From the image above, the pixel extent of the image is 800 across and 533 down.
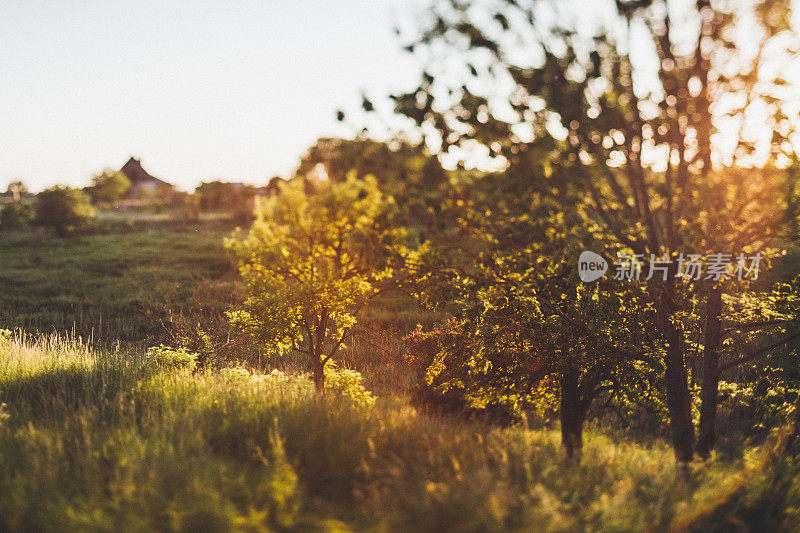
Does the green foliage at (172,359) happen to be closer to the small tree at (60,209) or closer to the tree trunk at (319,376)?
the tree trunk at (319,376)

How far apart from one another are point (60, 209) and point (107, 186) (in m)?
21.8

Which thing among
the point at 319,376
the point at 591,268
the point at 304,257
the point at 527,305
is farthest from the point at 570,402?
the point at 304,257

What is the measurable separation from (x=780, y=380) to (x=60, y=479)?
10124mm

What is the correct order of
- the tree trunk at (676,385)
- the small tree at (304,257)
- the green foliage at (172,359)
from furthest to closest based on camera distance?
the green foliage at (172,359) → the small tree at (304,257) → the tree trunk at (676,385)

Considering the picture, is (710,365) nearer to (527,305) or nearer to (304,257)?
(527,305)

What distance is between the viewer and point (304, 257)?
8438 mm

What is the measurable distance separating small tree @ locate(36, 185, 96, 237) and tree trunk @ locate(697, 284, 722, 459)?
4640cm

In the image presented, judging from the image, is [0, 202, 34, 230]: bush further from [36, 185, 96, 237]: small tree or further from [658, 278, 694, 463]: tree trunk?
[658, 278, 694, 463]: tree trunk

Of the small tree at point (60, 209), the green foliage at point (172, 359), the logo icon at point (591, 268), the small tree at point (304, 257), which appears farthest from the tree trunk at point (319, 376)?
the small tree at point (60, 209)

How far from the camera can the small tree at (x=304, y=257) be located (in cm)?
786

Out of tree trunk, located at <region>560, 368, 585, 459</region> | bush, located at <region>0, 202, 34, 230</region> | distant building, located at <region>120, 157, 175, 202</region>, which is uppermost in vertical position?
distant building, located at <region>120, 157, 175, 202</region>

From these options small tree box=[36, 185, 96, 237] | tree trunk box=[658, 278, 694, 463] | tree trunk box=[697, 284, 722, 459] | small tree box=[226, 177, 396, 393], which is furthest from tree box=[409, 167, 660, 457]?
small tree box=[36, 185, 96, 237]

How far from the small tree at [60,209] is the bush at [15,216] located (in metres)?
3.59

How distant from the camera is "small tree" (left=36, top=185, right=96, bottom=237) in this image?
41812mm
